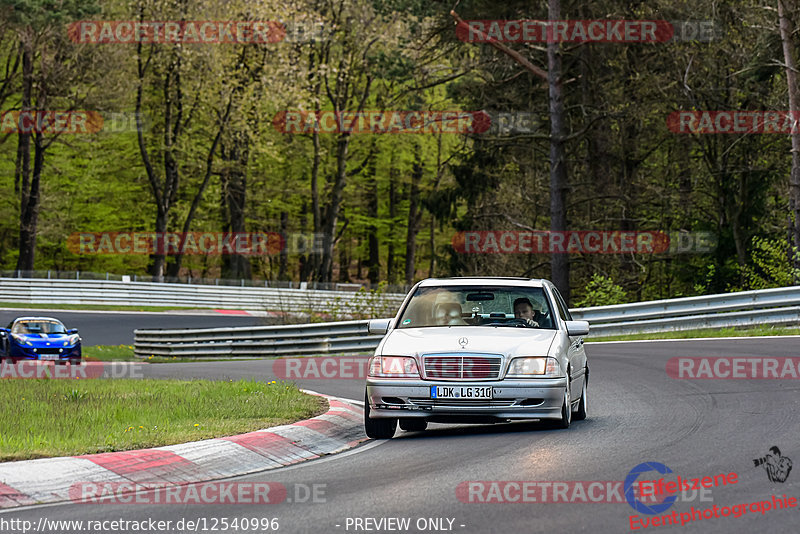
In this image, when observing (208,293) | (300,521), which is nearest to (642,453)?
(300,521)

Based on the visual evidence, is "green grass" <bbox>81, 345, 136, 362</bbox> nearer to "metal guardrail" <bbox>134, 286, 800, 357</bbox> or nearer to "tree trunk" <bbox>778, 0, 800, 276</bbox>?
"metal guardrail" <bbox>134, 286, 800, 357</bbox>

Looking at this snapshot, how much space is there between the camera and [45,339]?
26.4m

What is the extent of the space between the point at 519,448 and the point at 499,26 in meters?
26.3

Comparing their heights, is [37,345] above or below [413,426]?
below

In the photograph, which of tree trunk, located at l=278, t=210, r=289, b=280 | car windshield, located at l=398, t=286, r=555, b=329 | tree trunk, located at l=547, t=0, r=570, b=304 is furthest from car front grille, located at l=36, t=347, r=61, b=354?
tree trunk, located at l=278, t=210, r=289, b=280

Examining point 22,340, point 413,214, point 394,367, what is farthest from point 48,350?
point 413,214

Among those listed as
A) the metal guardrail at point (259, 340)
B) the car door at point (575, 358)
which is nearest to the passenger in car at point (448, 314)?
the car door at point (575, 358)

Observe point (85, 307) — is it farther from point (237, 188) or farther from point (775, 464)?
point (775, 464)

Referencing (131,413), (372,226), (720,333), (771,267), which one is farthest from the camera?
(372,226)

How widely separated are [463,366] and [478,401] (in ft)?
1.21

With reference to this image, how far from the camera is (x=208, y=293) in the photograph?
5419cm

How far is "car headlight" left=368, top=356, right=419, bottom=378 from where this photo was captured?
10.7 metres

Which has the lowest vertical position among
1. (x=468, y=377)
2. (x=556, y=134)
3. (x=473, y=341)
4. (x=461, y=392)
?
(x=461, y=392)

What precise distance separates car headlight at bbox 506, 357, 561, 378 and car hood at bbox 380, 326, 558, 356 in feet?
0.22
